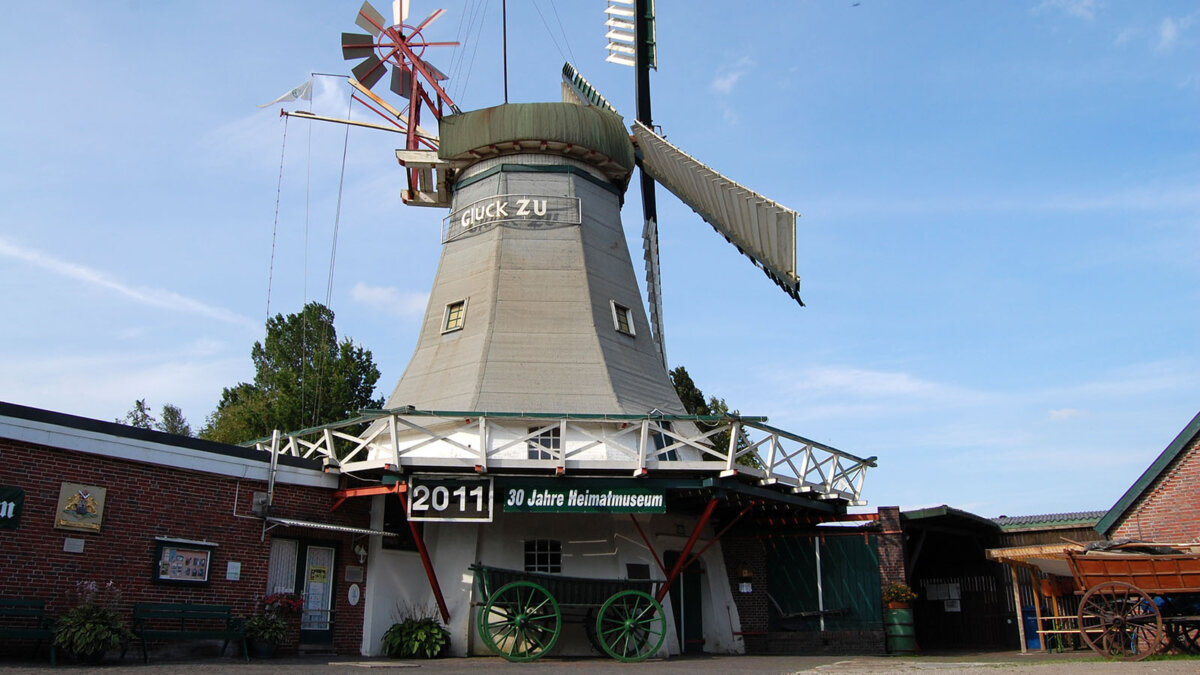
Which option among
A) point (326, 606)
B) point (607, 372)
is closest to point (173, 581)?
point (326, 606)

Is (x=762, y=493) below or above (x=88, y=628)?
above

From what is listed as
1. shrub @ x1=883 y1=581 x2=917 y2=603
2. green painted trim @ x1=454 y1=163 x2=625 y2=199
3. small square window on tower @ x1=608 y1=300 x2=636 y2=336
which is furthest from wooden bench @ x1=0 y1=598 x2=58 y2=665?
shrub @ x1=883 y1=581 x2=917 y2=603

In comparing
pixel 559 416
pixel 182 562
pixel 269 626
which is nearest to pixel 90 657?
pixel 182 562

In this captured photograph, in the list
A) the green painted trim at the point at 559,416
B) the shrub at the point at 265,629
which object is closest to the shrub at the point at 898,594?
the green painted trim at the point at 559,416

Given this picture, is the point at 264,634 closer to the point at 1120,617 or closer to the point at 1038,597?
the point at 1120,617

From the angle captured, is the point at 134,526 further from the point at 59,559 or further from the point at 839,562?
the point at 839,562

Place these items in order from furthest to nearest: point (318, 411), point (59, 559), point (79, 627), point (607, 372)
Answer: point (318, 411) → point (607, 372) → point (59, 559) → point (79, 627)

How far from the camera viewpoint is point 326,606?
15.2 meters

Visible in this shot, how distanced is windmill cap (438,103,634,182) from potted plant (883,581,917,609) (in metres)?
10.4

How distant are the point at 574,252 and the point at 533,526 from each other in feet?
18.7

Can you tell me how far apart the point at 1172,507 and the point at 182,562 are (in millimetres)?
15390

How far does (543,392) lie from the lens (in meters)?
16.5

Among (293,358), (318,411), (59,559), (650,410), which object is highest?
(293,358)

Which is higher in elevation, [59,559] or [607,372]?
[607,372]
